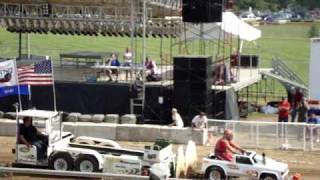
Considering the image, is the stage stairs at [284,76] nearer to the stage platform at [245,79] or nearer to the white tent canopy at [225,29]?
the stage platform at [245,79]

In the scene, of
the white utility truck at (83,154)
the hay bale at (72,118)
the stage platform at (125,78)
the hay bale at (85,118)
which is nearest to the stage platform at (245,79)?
the stage platform at (125,78)

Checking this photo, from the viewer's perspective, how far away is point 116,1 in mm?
32594

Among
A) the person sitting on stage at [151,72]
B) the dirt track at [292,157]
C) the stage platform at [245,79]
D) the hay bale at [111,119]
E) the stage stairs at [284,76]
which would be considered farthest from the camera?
the stage stairs at [284,76]

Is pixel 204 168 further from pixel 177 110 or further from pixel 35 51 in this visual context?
pixel 35 51

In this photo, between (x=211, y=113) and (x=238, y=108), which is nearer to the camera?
(x=211, y=113)

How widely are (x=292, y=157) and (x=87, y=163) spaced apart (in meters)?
6.71

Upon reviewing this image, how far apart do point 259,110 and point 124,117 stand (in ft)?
30.8

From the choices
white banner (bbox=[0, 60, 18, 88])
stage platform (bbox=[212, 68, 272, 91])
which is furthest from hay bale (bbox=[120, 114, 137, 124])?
white banner (bbox=[0, 60, 18, 88])

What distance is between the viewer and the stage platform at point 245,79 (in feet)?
96.7

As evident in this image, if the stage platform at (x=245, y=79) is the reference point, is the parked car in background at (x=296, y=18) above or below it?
above

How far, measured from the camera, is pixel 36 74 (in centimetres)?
2148

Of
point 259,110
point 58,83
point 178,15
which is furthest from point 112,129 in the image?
point 178,15

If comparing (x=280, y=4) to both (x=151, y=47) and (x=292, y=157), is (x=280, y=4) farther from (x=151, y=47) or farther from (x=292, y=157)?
(x=292, y=157)

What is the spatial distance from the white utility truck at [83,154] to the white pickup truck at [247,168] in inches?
42.0
